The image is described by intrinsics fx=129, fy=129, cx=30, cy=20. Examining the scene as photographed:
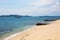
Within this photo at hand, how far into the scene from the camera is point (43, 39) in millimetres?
10031

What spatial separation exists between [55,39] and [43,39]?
3.02 ft

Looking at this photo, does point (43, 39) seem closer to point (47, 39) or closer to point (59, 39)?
point (47, 39)

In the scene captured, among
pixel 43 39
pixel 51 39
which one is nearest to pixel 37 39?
pixel 43 39

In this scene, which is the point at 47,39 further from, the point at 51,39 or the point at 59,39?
the point at 59,39

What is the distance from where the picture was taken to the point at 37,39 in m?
10.2

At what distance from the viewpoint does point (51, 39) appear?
32.4 ft

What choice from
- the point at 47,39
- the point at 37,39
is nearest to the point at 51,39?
the point at 47,39

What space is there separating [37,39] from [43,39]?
49 centimetres

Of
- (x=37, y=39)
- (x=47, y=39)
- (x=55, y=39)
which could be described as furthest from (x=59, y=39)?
(x=37, y=39)

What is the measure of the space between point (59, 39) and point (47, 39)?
2.96ft

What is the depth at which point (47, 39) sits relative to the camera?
9.91m

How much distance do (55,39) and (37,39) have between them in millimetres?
1406

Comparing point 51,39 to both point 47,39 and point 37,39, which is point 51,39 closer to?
point 47,39

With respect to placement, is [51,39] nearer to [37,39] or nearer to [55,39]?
[55,39]
